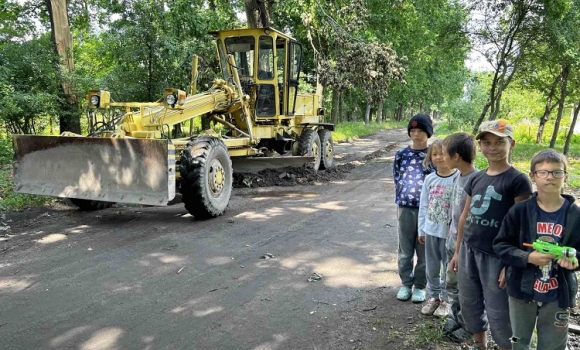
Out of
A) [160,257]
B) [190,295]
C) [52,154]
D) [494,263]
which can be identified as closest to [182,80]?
[52,154]

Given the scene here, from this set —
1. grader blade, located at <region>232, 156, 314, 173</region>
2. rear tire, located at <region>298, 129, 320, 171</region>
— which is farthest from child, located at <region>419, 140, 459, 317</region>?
rear tire, located at <region>298, 129, 320, 171</region>

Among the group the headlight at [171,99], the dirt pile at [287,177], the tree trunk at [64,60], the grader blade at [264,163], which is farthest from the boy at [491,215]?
the tree trunk at [64,60]

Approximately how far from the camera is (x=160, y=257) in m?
5.01

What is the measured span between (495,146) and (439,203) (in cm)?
87

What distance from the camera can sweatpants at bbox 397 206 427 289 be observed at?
12.5 ft

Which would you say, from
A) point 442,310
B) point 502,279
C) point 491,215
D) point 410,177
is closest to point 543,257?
point 502,279

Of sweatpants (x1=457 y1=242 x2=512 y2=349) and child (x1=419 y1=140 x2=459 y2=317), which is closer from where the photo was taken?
sweatpants (x1=457 y1=242 x2=512 y2=349)

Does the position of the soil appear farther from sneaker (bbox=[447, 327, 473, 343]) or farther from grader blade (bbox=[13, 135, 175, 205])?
grader blade (bbox=[13, 135, 175, 205])

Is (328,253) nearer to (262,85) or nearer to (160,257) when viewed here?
(160,257)

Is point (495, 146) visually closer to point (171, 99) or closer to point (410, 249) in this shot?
point (410, 249)

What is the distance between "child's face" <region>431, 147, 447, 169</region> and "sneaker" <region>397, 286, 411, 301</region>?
125 centimetres

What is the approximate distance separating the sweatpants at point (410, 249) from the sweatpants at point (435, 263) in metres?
0.22

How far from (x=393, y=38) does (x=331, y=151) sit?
46.3ft

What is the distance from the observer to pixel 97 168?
638cm
